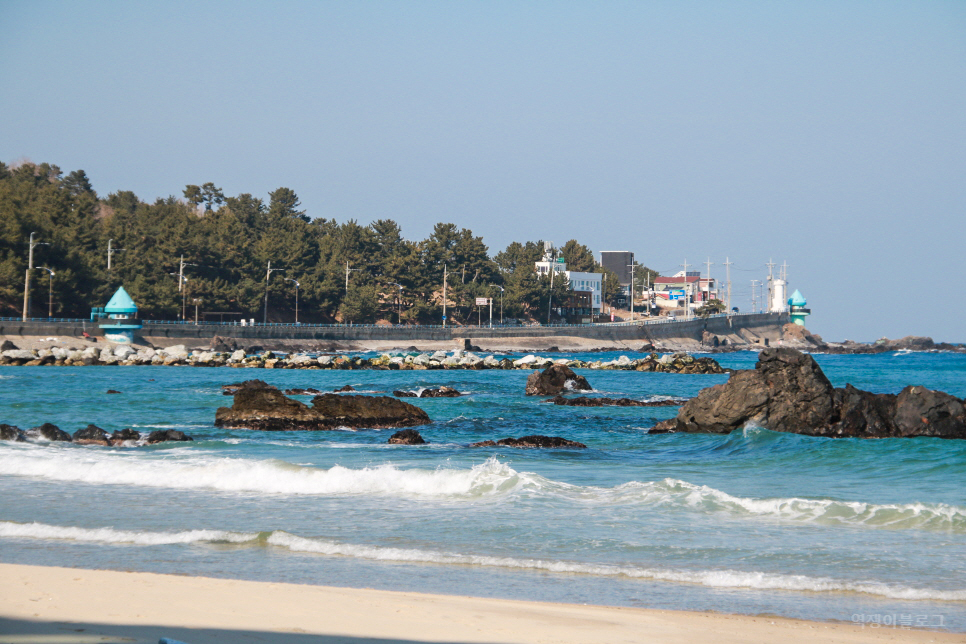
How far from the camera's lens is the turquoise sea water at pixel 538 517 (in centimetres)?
861

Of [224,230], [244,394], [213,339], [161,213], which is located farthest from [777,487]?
[161,213]

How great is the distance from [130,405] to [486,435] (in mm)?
13816

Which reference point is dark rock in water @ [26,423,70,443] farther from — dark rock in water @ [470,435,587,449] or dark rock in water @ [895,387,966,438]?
dark rock in water @ [895,387,966,438]

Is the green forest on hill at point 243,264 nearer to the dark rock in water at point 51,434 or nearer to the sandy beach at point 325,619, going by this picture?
the dark rock in water at point 51,434

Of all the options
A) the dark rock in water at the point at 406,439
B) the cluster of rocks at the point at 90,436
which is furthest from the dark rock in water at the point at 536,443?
the cluster of rocks at the point at 90,436

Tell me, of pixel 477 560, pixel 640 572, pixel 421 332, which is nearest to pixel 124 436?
pixel 477 560

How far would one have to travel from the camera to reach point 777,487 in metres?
13.9

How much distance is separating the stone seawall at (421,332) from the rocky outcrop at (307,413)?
162ft

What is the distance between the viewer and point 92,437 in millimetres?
19000

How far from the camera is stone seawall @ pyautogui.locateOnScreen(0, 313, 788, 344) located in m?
67.9

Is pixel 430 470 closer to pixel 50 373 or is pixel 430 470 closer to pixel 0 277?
pixel 50 373

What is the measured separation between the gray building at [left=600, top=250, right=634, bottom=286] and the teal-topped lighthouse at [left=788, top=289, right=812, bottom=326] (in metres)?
33.3

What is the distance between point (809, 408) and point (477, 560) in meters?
13.8

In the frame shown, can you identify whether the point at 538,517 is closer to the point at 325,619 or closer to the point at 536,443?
the point at 325,619
